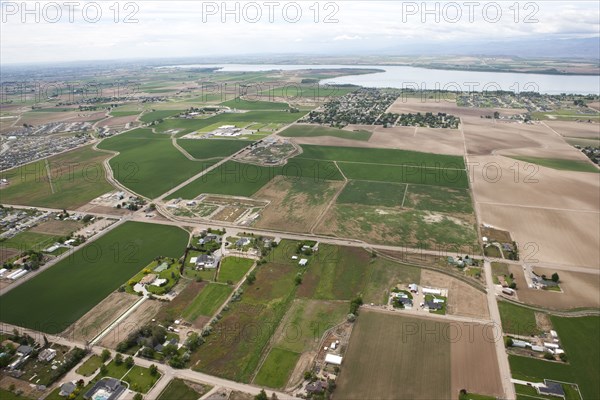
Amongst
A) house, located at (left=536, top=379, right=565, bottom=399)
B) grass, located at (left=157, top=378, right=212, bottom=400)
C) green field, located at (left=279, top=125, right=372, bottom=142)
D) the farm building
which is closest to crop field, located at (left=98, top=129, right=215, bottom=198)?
green field, located at (left=279, top=125, right=372, bottom=142)

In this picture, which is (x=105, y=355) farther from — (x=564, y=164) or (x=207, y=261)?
(x=564, y=164)

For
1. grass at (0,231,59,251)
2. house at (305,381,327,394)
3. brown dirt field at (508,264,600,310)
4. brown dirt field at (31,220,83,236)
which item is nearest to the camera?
house at (305,381,327,394)

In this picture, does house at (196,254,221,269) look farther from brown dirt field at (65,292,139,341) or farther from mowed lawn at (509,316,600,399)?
mowed lawn at (509,316,600,399)

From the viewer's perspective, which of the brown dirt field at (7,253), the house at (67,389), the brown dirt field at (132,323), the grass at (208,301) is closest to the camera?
the house at (67,389)

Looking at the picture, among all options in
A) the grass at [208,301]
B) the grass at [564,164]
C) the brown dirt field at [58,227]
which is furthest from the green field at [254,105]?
the grass at [208,301]

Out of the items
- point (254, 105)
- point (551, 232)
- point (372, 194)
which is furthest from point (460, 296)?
point (254, 105)

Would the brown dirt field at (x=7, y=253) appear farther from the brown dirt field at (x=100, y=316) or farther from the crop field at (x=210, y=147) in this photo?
the crop field at (x=210, y=147)
